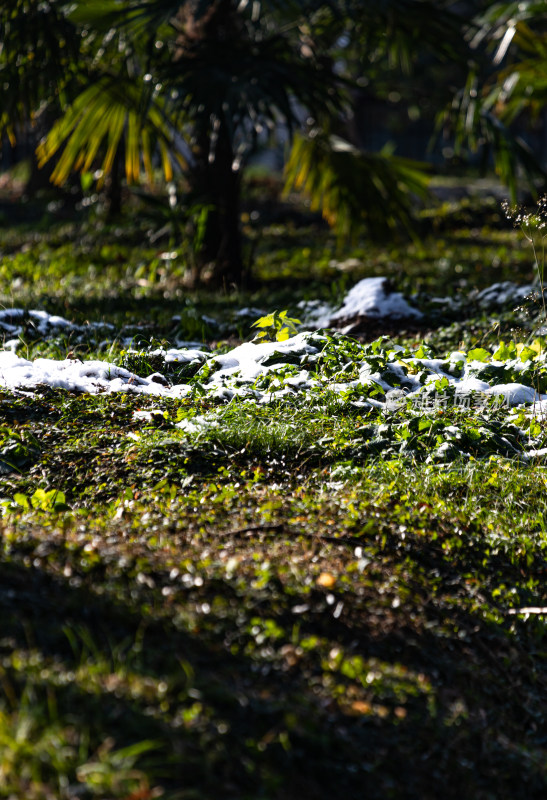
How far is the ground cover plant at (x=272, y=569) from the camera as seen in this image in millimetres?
1890

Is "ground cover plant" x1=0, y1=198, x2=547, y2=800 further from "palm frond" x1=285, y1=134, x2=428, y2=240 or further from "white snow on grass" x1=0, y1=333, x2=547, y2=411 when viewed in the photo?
"palm frond" x1=285, y1=134, x2=428, y2=240

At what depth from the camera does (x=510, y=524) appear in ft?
10.6

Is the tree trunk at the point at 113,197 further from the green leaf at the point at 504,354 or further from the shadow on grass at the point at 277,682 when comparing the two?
the shadow on grass at the point at 277,682

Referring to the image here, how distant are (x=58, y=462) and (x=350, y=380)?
1674mm

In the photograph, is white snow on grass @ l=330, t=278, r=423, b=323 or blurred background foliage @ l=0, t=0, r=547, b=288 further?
blurred background foliage @ l=0, t=0, r=547, b=288

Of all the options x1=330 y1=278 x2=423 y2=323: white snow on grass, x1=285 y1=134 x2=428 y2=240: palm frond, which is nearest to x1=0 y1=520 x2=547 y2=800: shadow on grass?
x1=330 y1=278 x2=423 y2=323: white snow on grass

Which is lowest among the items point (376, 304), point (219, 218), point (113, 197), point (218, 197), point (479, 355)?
point (113, 197)

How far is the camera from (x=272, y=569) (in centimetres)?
263

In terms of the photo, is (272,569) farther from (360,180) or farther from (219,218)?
(360,180)

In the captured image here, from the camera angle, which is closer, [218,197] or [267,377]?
[267,377]

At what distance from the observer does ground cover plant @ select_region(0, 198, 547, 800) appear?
1.89m

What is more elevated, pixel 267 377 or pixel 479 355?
pixel 479 355

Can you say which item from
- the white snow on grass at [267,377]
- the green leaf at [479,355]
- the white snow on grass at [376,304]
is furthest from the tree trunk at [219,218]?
the green leaf at [479,355]

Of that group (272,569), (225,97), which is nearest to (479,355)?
(272,569)
